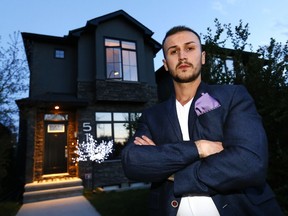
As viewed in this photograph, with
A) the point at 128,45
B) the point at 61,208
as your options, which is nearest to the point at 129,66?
the point at 128,45

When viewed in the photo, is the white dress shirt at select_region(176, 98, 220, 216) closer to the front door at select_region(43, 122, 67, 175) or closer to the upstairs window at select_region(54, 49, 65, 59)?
the front door at select_region(43, 122, 67, 175)

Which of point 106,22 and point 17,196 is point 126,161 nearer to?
point 17,196

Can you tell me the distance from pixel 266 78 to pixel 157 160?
139 inches

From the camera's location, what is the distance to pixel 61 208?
283 inches

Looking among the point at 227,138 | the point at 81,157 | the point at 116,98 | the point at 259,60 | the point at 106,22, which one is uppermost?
the point at 106,22

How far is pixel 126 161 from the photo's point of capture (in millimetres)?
1498

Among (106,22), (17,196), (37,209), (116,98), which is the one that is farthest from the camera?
(106,22)

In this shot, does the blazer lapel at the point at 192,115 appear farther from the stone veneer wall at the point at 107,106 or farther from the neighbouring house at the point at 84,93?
the stone veneer wall at the point at 107,106

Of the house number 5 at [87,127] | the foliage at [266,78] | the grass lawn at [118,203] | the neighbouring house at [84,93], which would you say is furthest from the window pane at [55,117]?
the foliage at [266,78]

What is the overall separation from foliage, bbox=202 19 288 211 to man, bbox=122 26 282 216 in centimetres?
239

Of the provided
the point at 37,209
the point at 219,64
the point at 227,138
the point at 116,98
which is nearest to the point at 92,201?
the point at 37,209

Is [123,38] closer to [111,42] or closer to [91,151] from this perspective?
[111,42]

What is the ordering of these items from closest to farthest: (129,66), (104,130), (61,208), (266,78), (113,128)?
(266,78) → (61,208) → (104,130) → (113,128) → (129,66)

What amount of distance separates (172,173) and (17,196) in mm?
10395
